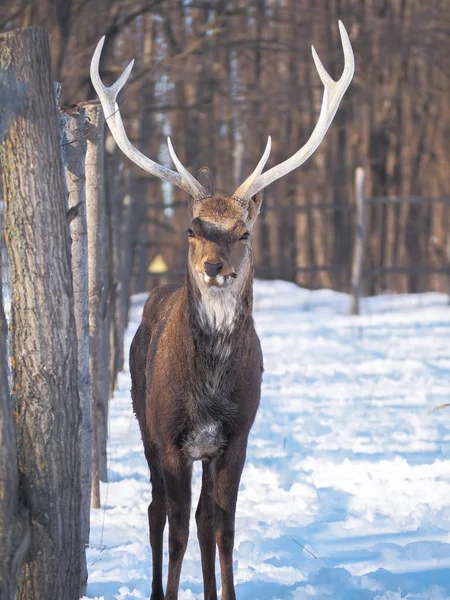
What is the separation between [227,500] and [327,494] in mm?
1951

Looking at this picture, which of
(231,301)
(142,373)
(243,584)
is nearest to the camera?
(231,301)

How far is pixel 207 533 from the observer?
15.0 feet

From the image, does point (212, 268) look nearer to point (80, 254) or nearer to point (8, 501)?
point (80, 254)

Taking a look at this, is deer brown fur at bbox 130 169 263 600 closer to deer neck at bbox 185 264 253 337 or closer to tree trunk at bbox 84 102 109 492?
deer neck at bbox 185 264 253 337

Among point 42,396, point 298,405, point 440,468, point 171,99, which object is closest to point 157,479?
point 42,396

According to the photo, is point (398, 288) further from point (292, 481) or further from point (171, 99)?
point (292, 481)

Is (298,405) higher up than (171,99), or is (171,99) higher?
(171,99)

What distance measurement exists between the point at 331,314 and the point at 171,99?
6169mm

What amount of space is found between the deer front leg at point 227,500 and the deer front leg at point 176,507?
144 mm

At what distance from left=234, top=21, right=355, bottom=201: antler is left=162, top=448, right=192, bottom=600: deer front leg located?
1.29 m

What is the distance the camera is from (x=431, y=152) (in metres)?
24.9

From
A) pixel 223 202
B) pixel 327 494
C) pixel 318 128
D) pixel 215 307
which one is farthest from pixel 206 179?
pixel 327 494

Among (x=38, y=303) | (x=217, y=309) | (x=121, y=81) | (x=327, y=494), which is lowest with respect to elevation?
(x=327, y=494)

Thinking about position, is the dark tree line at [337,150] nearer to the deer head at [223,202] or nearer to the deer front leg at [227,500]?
the deer head at [223,202]
